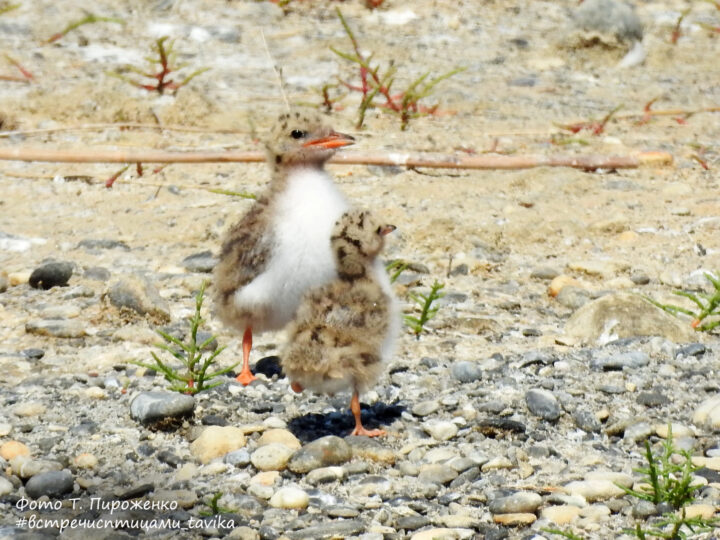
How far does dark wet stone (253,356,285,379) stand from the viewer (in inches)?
201

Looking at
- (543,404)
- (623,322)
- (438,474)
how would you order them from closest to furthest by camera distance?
1. (438,474)
2. (543,404)
3. (623,322)

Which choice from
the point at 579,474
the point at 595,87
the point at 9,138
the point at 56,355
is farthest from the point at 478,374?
the point at 595,87

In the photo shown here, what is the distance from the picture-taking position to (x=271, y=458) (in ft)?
13.4

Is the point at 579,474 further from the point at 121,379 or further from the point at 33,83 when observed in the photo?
the point at 33,83

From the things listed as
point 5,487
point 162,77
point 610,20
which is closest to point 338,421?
point 5,487

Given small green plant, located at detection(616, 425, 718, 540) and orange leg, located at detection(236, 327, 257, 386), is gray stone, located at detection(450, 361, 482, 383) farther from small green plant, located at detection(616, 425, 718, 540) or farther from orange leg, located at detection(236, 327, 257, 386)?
small green plant, located at detection(616, 425, 718, 540)

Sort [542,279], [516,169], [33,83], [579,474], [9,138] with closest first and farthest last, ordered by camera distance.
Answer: [579,474] < [542,279] < [516,169] < [9,138] < [33,83]

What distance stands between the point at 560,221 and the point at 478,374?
2398mm

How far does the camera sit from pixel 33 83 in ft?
31.1

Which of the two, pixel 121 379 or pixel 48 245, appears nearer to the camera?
pixel 121 379

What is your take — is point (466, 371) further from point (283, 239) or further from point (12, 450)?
point (12, 450)

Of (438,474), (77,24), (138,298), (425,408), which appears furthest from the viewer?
(77,24)

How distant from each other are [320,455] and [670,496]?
1.25 m

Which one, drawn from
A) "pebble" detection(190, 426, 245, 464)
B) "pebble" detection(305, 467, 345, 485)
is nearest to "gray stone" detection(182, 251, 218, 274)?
"pebble" detection(190, 426, 245, 464)
